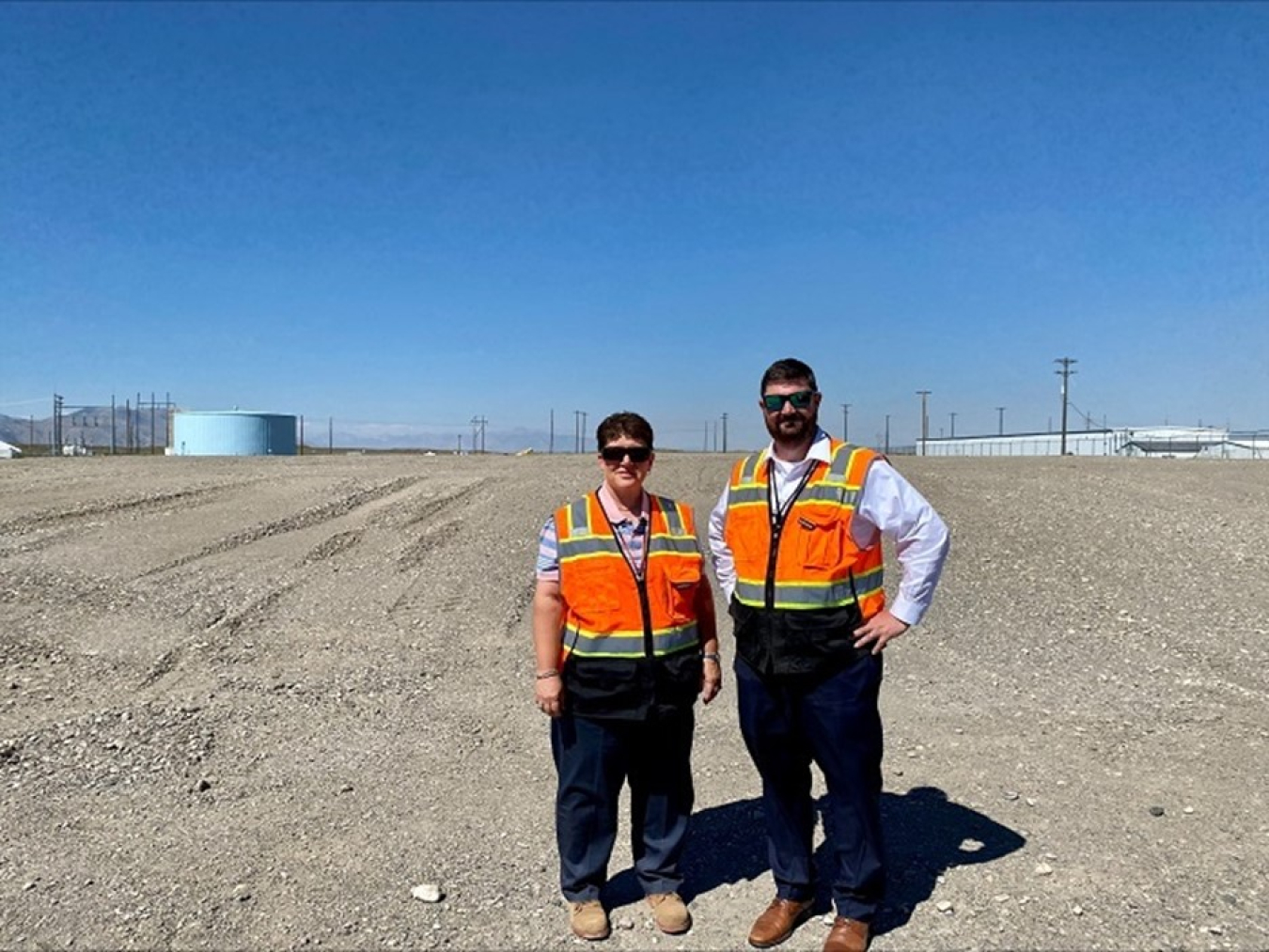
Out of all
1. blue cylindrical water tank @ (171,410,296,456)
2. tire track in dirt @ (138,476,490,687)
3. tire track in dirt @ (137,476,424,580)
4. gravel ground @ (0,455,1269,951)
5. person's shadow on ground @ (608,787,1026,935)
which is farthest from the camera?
blue cylindrical water tank @ (171,410,296,456)

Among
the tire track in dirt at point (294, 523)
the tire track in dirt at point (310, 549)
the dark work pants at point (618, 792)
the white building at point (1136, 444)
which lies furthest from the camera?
the white building at point (1136, 444)

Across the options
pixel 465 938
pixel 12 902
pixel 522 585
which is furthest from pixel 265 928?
pixel 522 585

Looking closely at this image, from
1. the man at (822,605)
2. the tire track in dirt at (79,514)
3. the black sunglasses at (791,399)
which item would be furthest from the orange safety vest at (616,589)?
the tire track in dirt at (79,514)

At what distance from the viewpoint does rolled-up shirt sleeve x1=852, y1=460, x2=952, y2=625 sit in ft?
11.8

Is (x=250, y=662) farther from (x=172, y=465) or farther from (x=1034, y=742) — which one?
(x=172, y=465)

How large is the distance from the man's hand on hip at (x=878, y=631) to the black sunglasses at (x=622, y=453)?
1.07m

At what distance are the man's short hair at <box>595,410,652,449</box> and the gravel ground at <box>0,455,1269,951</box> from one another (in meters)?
2.02

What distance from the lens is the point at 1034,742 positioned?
636cm

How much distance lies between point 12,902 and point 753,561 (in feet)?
11.9

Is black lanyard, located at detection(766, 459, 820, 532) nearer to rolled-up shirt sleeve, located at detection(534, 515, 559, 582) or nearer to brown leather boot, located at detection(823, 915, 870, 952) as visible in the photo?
rolled-up shirt sleeve, located at detection(534, 515, 559, 582)

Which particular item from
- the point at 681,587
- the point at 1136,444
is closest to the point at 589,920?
the point at 681,587

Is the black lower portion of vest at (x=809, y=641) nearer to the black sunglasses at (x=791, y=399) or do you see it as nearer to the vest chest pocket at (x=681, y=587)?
the vest chest pocket at (x=681, y=587)

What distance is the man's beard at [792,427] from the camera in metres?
3.69

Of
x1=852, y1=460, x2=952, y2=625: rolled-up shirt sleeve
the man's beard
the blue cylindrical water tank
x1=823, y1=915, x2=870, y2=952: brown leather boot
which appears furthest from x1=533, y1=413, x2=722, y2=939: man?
the blue cylindrical water tank
